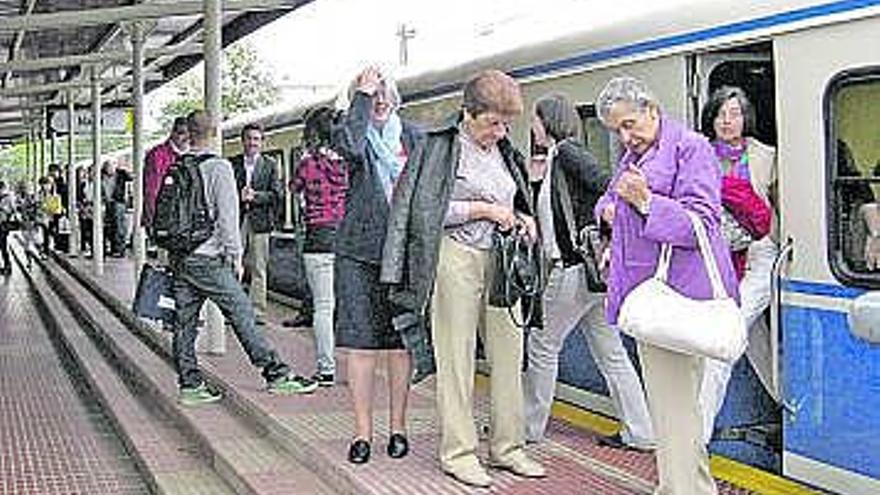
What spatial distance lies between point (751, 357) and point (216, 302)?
11.7 feet

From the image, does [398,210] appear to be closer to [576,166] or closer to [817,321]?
[576,166]

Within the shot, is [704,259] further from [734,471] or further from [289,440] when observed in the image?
[289,440]

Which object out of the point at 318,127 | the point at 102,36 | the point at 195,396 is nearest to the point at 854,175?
the point at 318,127

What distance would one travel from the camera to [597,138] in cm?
720

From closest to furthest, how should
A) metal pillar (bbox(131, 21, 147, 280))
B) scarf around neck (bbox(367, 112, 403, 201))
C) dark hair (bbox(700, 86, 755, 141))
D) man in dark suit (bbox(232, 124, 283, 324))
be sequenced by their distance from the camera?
dark hair (bbox(700, 86, 755, 141)) < scarf around neck (bbox(367, 112, 403, 201)) < man in dark suit (bbox(232, 124, 283, 324)) < metal pillar (bbox(131, 21, 147, 280))

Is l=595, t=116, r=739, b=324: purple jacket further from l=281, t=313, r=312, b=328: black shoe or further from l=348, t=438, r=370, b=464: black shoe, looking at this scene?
l=281, t=313, r=312, b=328: black shoe

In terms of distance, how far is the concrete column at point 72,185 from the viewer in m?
23.7

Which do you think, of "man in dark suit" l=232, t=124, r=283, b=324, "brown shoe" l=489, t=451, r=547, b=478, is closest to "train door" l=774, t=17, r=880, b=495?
"brown shoe" l=489, t=451, r=547, b=478

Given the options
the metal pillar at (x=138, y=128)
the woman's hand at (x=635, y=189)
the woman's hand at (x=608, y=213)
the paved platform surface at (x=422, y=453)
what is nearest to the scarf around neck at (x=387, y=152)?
the woman's hand at (x=608, y=213)

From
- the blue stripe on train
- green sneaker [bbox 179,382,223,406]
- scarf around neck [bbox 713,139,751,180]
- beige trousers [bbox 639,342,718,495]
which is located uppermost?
the blue stripe on train

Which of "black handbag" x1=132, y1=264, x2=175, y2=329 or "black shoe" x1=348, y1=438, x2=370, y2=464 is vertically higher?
"black handbag" x1=132, y1=264, x2=175, y2=329

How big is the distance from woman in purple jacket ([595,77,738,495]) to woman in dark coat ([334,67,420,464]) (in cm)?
137

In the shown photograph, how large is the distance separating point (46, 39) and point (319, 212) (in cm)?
1161

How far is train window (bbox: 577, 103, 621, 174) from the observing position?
6996 millimetres
